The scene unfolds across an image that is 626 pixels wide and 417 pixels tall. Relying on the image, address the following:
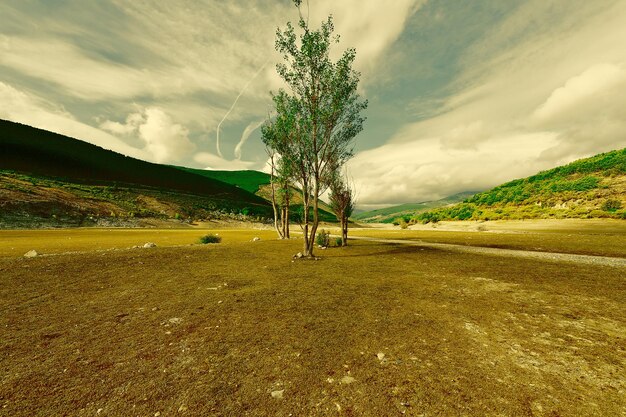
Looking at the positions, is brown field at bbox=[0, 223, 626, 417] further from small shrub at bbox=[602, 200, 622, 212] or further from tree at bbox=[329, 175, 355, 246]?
small shrub at bbox=[602, 200, 622, 212]

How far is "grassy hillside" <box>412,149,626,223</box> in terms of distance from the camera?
64.6 meters

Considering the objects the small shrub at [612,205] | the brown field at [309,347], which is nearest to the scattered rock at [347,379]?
the brown field at [309,347]

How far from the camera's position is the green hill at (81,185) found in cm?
5747

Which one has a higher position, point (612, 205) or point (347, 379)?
point (612, 205)

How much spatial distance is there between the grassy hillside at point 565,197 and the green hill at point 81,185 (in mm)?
89268

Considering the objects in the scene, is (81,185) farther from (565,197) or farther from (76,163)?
(565,197)

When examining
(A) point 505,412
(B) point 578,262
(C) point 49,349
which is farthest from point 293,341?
(B) point 578,262

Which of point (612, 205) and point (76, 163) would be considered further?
point (76, 163)

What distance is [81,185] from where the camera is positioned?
89000 millimetres

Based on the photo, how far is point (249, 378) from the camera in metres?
5.00

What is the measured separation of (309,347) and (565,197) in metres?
99.5

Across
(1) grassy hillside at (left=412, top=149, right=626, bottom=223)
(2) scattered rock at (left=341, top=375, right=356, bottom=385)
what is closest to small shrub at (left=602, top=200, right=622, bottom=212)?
(1) grassy hillside at (left=412, top=149, right=626, bottom=223)

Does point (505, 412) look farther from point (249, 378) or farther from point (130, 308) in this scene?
point (130, 308)

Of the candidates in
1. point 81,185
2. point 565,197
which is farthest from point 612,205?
point 81,185
